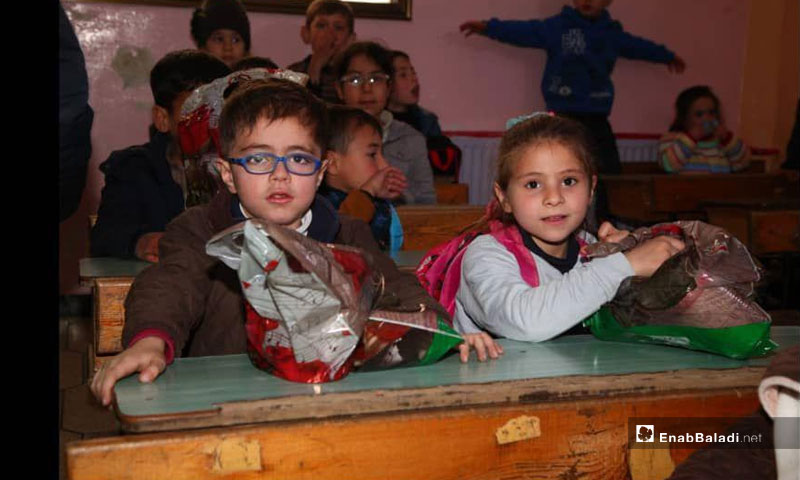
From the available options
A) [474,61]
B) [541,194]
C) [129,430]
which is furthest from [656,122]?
[129,430]

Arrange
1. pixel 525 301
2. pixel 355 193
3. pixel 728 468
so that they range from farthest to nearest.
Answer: pixel 355 193, pixel 525 301, pixel 728 468

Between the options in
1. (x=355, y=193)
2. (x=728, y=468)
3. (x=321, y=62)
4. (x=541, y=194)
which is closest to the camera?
(x=728, y=468)

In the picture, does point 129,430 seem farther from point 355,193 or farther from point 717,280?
point 355,193

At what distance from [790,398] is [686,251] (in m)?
0.59

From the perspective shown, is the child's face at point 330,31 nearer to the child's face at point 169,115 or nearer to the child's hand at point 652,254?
the child's face at point 169,115

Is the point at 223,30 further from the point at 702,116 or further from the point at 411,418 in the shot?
the point at 411,418

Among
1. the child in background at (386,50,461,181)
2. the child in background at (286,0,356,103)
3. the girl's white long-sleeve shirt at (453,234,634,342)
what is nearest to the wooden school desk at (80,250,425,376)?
the girl's white long-sleeve shirt at (453,234,634,342)

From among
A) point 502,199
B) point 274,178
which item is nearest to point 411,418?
point 274,178

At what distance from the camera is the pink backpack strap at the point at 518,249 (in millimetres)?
1977

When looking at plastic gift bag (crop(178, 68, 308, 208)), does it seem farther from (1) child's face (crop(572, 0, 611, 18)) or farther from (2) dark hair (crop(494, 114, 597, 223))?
(1) child's face (crop(572, 0, 611, 18))

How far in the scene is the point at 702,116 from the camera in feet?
21.8

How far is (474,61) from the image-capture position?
20.8 feet

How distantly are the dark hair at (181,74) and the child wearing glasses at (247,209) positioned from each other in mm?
1298

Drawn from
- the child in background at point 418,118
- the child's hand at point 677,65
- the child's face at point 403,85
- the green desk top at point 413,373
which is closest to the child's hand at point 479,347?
the green desk top at point 413,373
